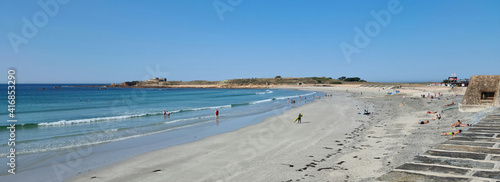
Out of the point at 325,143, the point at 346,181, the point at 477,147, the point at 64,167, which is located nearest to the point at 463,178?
the point at 477,147

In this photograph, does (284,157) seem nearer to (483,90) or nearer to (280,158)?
(280,158)

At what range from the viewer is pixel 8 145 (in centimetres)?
1566

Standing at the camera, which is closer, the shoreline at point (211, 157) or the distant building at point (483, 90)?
the shoreline at point (211, 157)

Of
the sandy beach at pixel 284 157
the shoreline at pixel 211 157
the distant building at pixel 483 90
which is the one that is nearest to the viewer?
the sandy beach at pixel 284 157

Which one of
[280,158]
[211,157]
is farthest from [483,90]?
[211,157]

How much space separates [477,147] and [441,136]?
27.1ft

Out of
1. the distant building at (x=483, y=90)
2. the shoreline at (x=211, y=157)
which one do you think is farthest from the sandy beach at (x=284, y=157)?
the distant building at (x=483, y=90)

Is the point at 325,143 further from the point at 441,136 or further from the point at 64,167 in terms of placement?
the point at 64,167

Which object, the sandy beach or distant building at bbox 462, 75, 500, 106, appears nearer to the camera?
the sandy beach

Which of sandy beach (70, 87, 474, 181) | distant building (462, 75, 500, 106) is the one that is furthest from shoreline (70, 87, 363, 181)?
distant building (462, 75, 500, 106)

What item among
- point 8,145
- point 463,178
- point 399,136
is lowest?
point 8,145

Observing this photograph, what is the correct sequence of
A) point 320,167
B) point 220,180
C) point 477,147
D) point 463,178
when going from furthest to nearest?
1. point 320,167
2. point 220,180
3. point 477,147
4. point 463,178

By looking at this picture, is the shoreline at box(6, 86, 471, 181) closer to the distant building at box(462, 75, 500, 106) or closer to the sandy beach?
the sandy beach

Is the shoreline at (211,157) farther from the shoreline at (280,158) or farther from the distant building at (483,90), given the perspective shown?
the distant building at (483,90)
